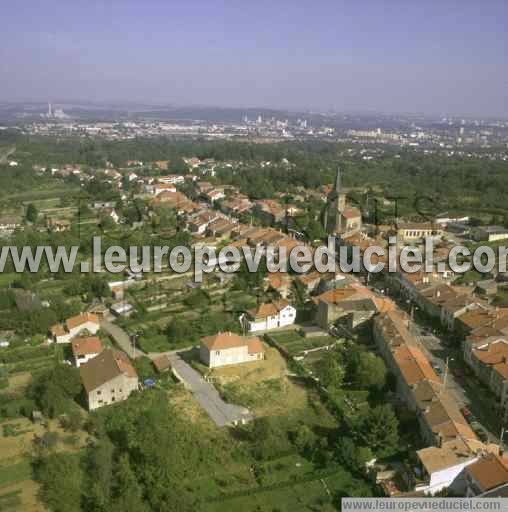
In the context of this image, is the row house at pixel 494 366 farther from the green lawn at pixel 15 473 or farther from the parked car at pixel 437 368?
the green lawn at pixel 15 473

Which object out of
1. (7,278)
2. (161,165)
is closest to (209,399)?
(7,278)

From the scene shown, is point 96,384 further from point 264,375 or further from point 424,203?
point 424,203

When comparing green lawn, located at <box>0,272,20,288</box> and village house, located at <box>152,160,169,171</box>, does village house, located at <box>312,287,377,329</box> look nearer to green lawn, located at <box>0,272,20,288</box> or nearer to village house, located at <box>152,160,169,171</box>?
green lawn, located at <box>0,272,20,288</box>

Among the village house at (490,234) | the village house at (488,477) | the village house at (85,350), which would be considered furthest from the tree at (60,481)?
the village house at (490,234)

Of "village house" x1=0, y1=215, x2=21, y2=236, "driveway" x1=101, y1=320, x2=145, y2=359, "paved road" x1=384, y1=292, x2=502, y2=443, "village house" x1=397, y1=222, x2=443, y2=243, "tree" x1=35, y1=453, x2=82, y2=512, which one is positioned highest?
"village house" x1=397, y1=222, x2=443, y2=243

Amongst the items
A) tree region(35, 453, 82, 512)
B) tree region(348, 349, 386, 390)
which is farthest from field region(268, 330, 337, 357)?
tree region(35, 453, 82, 512)

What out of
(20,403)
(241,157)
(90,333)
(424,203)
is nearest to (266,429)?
(20,403)

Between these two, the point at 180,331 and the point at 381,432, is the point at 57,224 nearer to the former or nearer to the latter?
the point at 180,331
